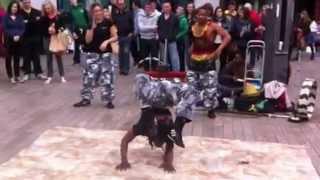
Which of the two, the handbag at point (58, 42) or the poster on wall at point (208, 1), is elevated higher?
the poster on wall at point (208, 1)

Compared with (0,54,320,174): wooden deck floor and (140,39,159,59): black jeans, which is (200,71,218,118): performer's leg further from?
(140,39,159,59): black jeans

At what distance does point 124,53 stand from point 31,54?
6.61 feet

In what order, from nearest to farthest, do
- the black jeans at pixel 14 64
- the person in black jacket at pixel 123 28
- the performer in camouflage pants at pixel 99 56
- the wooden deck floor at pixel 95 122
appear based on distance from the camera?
the wooden deck floor at pixel 95 122 < the performer in camouflage pants at pixel 99 56 < the black jeans at pixel 14 64 < the person in black jacket at pixel 123 28

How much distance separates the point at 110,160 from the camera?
6293mm

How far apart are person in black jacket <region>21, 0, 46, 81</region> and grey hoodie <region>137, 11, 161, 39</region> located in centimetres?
211

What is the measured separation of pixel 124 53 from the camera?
499 inches

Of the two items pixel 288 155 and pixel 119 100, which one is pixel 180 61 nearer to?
pixel 119 100

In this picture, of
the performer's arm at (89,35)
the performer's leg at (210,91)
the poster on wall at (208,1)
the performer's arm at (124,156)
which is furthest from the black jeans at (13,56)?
the poster on wall at (208,1)

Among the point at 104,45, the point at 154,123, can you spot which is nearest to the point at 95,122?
the point at 104,45

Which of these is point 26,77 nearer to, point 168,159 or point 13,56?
point 13,56

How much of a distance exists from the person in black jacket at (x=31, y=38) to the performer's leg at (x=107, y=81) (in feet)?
9.38

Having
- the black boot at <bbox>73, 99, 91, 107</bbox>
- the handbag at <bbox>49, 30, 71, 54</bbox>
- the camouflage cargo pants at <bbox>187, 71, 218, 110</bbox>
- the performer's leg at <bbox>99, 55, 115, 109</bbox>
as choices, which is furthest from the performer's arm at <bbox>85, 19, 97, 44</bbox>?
the handbag at <bbox>49, 30, 71, 54</bbox>

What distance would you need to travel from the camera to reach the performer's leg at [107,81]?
29.5 ft

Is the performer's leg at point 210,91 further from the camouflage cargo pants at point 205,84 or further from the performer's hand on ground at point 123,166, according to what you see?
the performer's hand on ground at point 123,166
